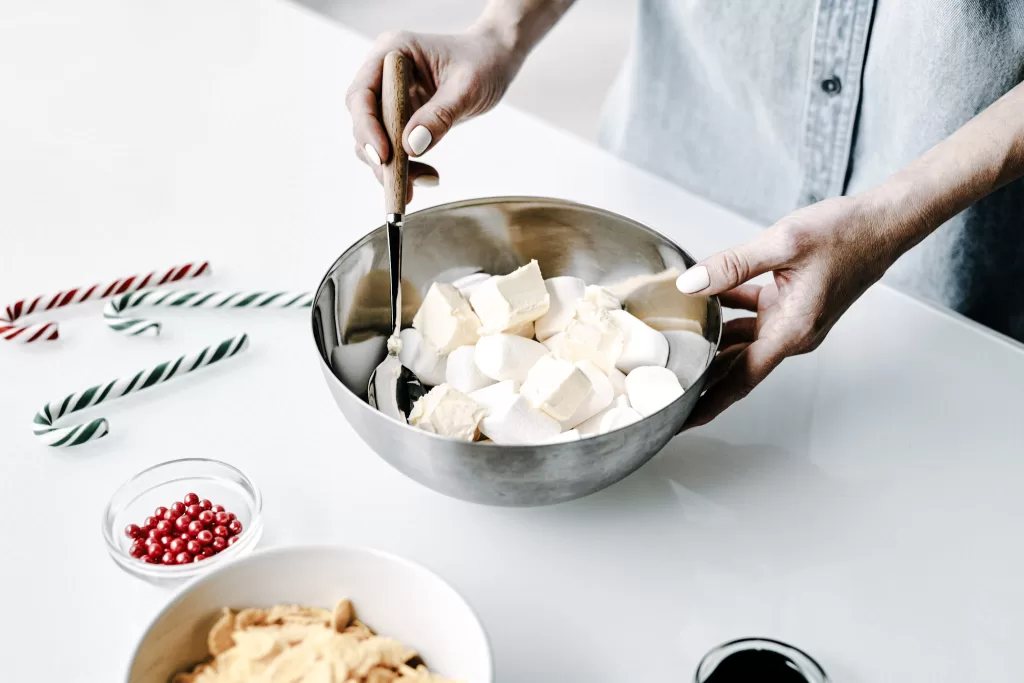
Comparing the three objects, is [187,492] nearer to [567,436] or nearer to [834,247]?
[567,436]

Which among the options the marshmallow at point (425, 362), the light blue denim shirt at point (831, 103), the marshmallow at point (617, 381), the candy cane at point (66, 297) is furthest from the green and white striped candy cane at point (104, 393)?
the light blue denim shirt at point (831, 103)

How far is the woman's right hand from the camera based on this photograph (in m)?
1.11

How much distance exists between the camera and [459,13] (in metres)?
3.93

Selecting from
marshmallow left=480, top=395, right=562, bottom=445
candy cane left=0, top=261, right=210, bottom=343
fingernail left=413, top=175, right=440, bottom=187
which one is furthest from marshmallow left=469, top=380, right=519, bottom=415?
candy cane left=0, top=261, right=210, bottom=343

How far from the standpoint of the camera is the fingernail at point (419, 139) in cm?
109

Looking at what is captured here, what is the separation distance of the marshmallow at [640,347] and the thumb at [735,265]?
75 mm

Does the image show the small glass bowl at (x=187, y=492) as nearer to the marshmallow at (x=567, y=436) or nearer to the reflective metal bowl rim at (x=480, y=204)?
the reflective metal bowl rim at (x=480, y=204)

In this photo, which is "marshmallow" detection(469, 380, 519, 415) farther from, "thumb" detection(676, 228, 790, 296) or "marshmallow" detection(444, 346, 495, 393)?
"thumb" detection(676, 228, 790, 296)

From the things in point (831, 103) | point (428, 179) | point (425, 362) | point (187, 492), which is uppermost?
point (831, 103)

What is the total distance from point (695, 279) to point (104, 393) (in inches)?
26.3

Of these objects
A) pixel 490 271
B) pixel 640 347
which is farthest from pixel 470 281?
pixel 640 347

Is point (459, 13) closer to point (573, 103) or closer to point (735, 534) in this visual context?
point (573, 103)

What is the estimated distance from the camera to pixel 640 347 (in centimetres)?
99

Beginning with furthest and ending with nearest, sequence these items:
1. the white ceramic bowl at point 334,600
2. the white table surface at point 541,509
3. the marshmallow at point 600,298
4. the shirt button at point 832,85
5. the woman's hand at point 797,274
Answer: the shirt button at point 832,85
the marshmallow at point 600,298
the woman's hand at point 797,274
the white table surface at point 541,509
the white ceramic bowl at point 334,600
